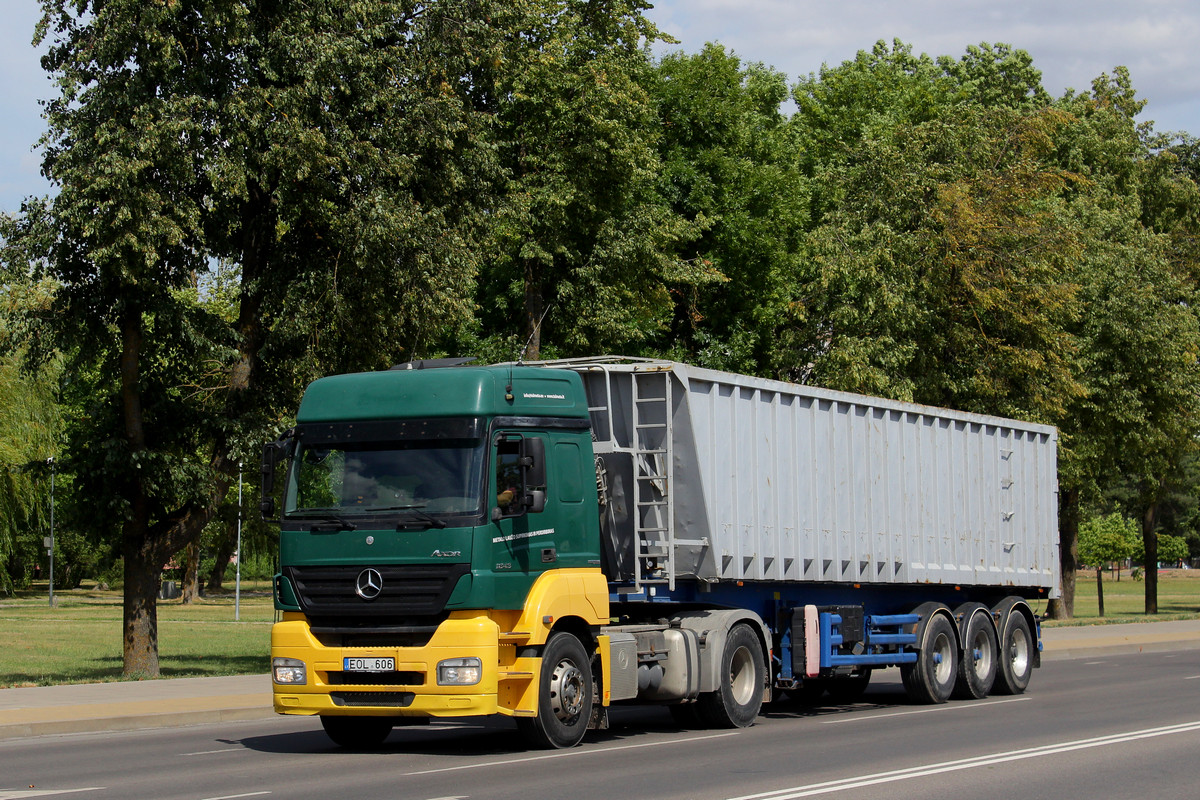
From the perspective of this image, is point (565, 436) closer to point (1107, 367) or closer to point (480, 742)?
point (480, 742)

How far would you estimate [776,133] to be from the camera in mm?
43469

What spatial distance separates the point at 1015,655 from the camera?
20.0 m

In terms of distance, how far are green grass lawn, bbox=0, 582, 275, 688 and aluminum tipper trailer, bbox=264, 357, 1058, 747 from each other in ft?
37.0

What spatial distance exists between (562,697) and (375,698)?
173 centimetres

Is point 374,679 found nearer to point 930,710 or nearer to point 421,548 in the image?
point 421,548

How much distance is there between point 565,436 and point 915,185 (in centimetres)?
2076

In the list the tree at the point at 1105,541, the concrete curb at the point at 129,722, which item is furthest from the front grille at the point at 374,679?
the tree at the point at 1105,541

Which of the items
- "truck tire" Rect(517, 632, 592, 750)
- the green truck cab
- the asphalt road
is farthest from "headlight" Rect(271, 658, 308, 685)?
"truck tire" Rect(517, 632, 592, 750)

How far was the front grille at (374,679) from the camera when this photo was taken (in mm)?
12078

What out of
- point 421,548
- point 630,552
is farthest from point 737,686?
point 421,548

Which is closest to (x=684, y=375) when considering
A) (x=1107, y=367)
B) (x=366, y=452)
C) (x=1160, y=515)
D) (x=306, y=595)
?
(x=366, y=452)

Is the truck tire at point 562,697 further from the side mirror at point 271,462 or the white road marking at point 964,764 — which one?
the white road marking at point 964,764

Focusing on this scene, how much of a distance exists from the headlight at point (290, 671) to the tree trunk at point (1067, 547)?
32222 mm

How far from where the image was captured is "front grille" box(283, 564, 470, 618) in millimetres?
12039
